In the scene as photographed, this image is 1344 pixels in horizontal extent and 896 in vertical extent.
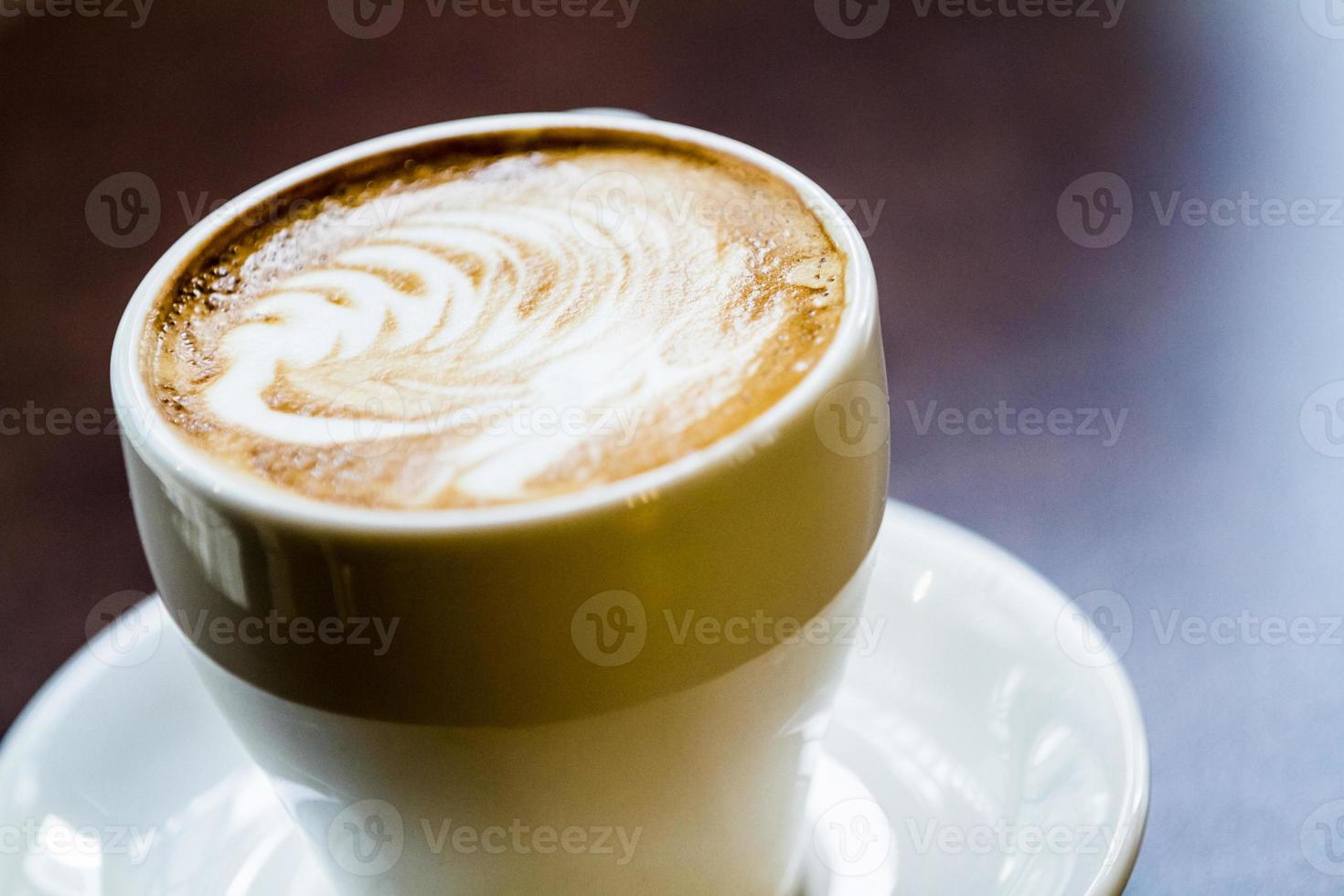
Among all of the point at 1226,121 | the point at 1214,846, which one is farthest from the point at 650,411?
the point at 1226,121

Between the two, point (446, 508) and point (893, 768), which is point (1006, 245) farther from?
point (446, 508)

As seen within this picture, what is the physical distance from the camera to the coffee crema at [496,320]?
1.66 feet

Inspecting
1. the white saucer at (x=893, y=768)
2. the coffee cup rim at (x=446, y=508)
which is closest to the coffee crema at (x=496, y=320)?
the coffee cup rim at (x=446, y=508)

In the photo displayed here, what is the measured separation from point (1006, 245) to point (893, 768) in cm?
49

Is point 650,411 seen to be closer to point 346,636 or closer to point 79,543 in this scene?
point 346,636

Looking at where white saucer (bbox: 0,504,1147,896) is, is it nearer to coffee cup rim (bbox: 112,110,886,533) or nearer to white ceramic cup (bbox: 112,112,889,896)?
white ceramic cup (bbox: 112,112,889,896)

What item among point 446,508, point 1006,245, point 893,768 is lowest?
point 893,768

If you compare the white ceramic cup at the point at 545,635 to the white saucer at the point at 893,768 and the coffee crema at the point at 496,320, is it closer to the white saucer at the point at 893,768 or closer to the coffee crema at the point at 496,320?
the coffee crema at the point at 496,320

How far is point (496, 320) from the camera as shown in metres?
0.60

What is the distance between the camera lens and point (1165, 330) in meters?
0.98

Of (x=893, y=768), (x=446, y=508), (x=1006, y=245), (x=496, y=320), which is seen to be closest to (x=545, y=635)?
(x=446, y=508)

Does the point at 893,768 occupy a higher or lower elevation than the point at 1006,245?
lower

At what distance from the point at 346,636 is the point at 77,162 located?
2.93 ft

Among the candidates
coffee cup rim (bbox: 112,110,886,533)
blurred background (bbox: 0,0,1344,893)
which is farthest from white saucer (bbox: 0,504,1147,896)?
coffee cup rim (bbox: 112,110,886,533)
